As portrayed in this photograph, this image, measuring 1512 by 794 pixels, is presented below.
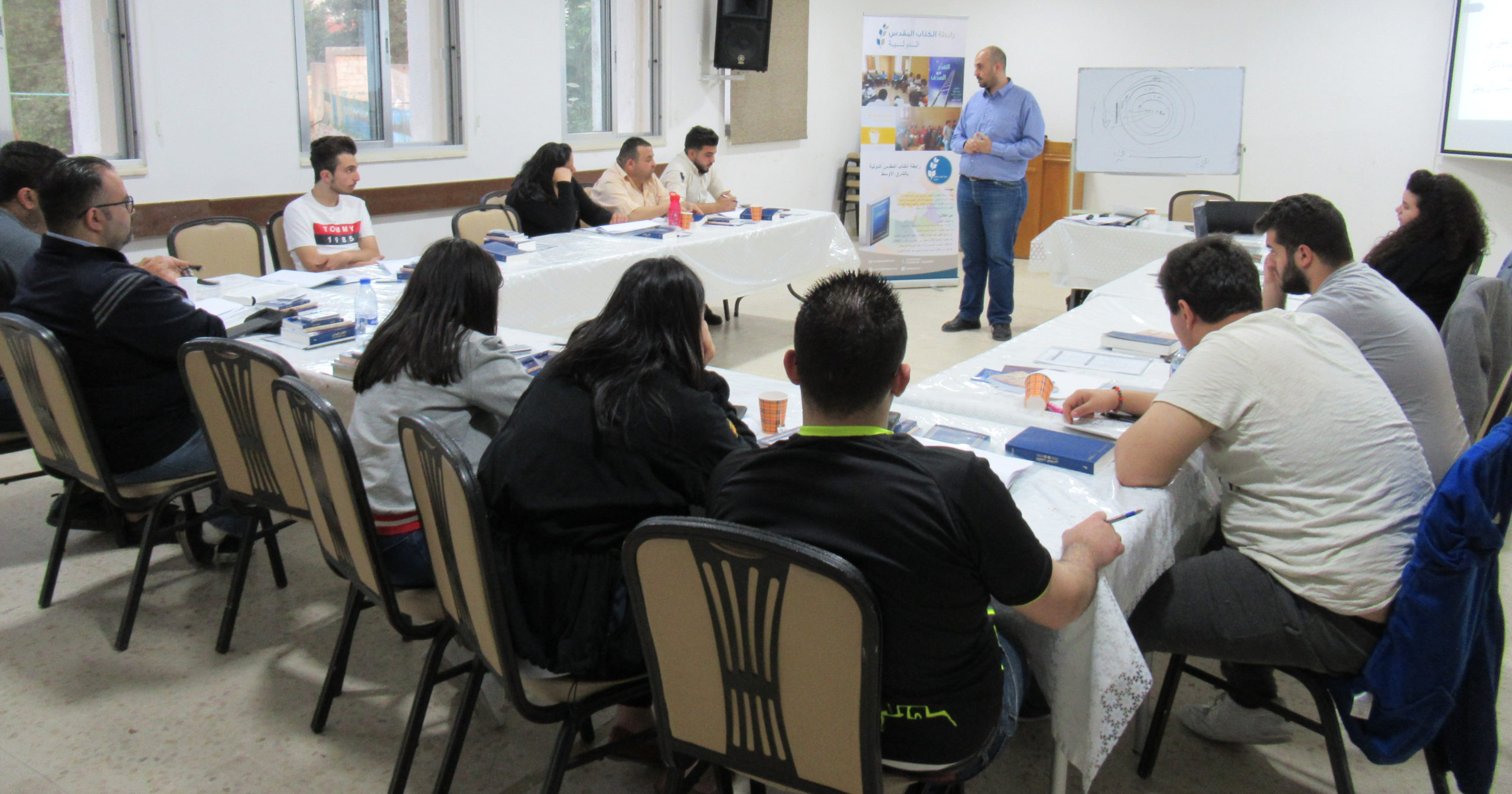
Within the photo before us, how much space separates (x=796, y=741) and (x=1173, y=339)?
1.98 metres

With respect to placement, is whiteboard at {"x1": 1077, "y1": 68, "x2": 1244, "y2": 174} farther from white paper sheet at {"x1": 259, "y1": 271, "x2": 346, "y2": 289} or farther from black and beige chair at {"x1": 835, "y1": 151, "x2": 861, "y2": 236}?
white paper sheet at {"x1": 259, "y1": 271, "x2": 346, "y2": 289}

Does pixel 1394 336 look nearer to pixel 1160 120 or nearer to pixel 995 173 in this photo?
pixel 995 173

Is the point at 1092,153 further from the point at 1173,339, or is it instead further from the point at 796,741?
the point at 796,741

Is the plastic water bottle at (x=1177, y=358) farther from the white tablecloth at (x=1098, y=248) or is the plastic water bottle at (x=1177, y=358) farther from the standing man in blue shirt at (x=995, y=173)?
the standing man in blue shirt at (x=995, y=173)

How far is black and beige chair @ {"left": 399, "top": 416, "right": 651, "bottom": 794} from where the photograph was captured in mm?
1482

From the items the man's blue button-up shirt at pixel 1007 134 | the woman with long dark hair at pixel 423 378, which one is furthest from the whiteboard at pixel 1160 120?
the woman with long dark hair at pixel 423 378

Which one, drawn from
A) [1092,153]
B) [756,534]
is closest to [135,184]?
[756,534]

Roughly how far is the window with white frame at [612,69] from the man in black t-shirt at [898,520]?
5735 millimetres

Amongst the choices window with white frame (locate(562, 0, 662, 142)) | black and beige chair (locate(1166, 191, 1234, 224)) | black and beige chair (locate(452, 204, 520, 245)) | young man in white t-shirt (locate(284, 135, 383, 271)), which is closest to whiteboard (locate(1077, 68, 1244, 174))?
black and beige chair (locate(1166, 191, 1234, 224))

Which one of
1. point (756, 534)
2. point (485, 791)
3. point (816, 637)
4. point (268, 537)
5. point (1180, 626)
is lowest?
point (485, 791)

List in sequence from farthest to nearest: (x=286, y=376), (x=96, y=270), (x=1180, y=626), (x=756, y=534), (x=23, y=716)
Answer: (x=96, y=270) < (x=23, y=716) < (x=286, y=376) < (x=1180, y=626) < (x=756, y=534)

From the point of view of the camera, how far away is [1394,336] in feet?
7.36

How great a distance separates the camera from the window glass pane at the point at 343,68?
5.39 m

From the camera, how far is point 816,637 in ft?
4.07
